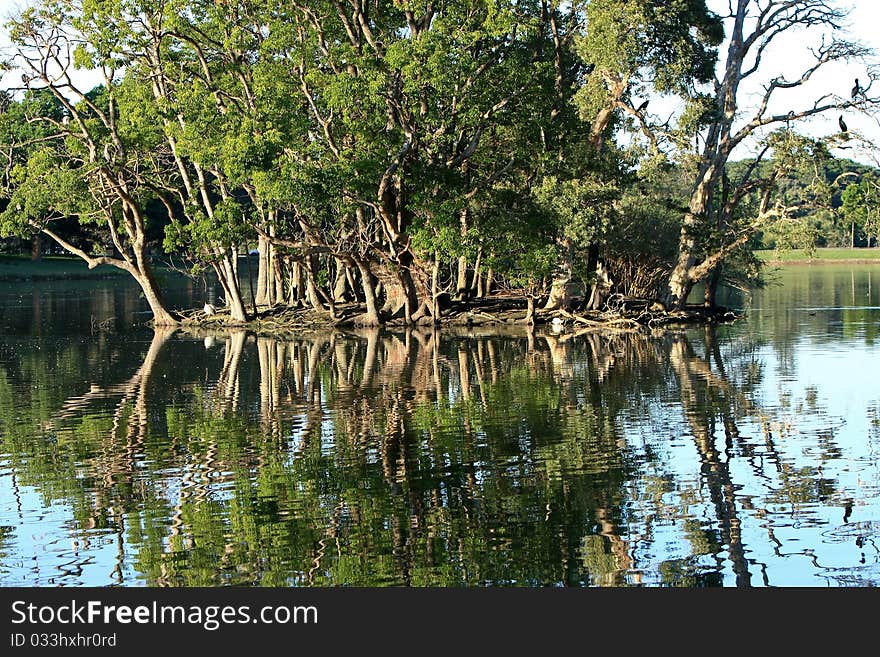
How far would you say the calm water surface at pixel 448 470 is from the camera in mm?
11062

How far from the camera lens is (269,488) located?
14445 mm

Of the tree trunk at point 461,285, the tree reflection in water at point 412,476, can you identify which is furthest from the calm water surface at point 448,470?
the tree trunk at point 461,285

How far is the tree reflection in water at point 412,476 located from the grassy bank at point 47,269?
62218mm

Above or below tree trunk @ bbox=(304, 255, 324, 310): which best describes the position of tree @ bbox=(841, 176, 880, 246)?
above

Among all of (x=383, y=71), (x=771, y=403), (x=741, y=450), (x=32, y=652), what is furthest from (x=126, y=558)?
(x=383, y=71)

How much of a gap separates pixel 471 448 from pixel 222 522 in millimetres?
4968

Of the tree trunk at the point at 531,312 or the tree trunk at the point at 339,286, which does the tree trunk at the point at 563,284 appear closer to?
the tree trunk at the point at 531,312

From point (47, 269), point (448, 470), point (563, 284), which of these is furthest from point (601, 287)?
A: point (47, 269)

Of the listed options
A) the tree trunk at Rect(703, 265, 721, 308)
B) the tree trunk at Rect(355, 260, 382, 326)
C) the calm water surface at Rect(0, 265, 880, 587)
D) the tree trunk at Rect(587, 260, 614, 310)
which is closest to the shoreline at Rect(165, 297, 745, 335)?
the tree trunk at Rect(355, 260, 382, 326)

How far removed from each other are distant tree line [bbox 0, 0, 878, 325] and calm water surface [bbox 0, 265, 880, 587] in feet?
27.5

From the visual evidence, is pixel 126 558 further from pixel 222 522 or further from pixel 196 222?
pixel 196 222

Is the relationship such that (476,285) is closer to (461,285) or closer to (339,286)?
(461,285)

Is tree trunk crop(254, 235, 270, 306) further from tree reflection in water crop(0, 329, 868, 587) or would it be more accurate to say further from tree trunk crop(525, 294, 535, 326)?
tree reflection in water crop(0, 329, 868, 587)

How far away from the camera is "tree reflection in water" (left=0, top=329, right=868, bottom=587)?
11.1 meters
